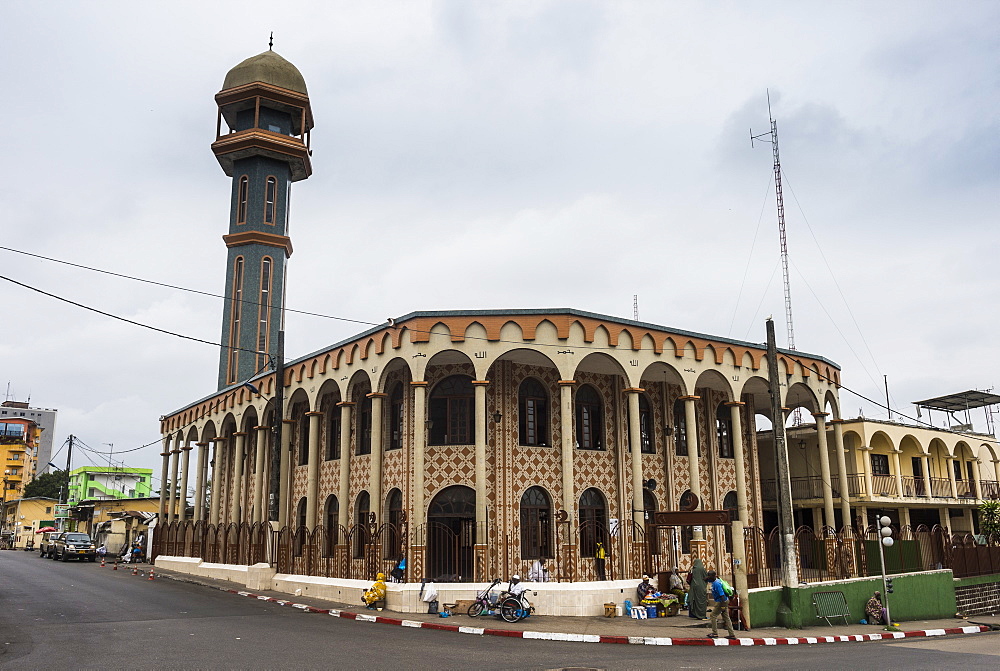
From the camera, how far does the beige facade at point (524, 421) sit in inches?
836

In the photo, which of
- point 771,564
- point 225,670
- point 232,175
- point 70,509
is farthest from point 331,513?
point 70,509

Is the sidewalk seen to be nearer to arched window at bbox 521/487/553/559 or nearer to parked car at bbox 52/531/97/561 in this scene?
arched window at bbox 521/487/553/559

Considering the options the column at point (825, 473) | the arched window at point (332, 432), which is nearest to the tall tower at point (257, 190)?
the arched window at point (332, 432)

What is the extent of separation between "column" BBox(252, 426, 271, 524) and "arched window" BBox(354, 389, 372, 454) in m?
5.70

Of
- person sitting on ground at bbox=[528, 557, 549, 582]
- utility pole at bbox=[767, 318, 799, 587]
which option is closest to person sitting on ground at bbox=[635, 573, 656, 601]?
person sitting on ground at bbox=[528, 557, 549, 582]

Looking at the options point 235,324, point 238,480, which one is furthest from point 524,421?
point 235,324

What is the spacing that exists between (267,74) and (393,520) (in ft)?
83.0

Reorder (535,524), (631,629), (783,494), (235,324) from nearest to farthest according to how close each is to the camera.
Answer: (631,629) < (783,494) < (535,524) < (235,324)

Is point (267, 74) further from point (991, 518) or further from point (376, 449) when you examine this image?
point (991, 518)

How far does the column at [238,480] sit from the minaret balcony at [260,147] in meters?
14.5

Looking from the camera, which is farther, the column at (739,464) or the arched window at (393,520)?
the column at (739,464)

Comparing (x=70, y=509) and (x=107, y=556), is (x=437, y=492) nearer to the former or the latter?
(x=107, y=556)

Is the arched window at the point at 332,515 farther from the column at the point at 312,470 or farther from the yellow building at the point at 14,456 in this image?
the yellow building at the point at 14,456

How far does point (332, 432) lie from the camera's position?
2731 cm
